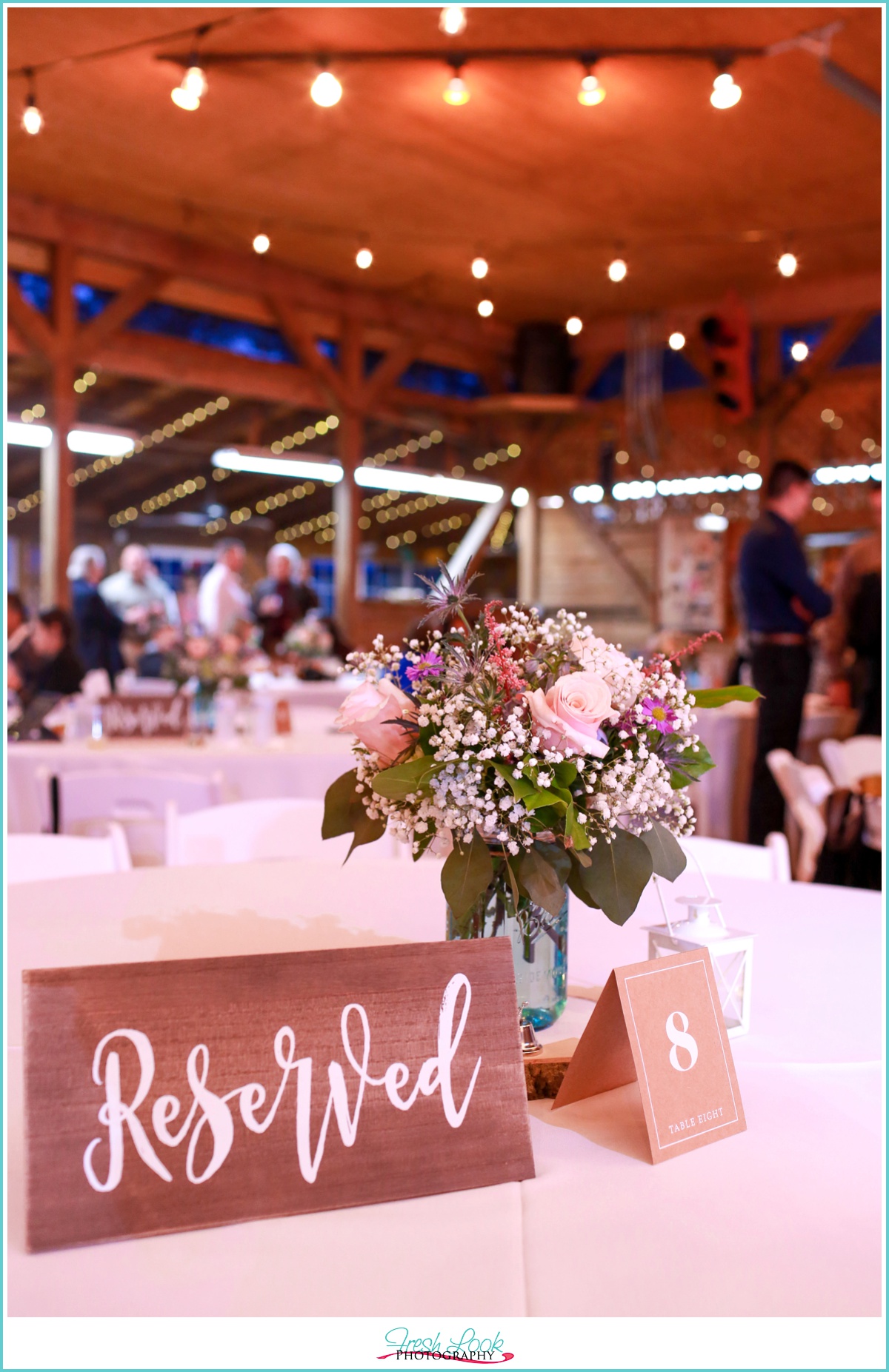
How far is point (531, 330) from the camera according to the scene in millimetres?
11906

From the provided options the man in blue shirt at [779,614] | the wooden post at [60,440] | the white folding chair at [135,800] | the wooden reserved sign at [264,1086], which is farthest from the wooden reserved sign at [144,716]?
the wooden post at [60,440]

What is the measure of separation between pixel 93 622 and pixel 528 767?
753cm

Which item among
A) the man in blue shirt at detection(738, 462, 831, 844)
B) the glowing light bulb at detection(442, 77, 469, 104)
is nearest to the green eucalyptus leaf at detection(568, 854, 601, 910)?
the man in blue shirt at detection(738, 462, 831, 844)

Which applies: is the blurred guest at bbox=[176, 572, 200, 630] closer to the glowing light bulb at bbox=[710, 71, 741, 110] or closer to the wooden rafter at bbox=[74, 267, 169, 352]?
the wooden rafter at bbox=[74, 267, 169, 352]

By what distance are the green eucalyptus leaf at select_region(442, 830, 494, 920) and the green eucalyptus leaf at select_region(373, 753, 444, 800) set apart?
0.07m

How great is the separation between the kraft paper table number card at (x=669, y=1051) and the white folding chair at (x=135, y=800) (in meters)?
2.34

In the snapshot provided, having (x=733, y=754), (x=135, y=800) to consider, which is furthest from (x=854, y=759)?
(x=135, y=800)

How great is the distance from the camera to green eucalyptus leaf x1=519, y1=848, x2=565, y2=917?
0.99 m

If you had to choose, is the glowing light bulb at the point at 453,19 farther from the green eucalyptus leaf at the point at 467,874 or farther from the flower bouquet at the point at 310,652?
the green eucalyptus leaf at the point at 467,874

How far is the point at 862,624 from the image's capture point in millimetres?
5301

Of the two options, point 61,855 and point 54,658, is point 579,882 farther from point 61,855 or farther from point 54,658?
point 54,658

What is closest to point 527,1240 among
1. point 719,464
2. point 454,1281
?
point 454,1281

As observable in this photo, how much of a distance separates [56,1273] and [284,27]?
20.3 feet

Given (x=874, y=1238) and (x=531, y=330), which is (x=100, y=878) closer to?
(x=874, y=1238)
